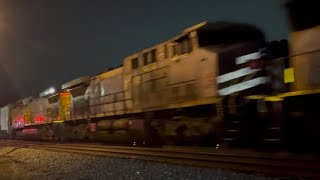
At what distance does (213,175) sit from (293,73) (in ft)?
10.3

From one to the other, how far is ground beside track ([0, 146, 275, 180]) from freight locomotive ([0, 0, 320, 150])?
2.37 m

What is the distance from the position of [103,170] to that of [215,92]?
438 cm

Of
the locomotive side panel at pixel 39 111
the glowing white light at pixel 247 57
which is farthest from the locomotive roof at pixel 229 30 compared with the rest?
the locomotive side panel at pixel 39 111

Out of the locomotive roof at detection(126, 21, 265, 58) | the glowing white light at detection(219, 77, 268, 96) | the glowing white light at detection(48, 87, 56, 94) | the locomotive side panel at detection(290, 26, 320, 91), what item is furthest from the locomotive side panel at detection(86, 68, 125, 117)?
the locomotive side panel at detection(290, 26, 320, 91)

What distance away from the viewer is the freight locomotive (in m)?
11.2

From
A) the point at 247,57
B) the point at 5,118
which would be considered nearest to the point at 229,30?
the point at 247,57

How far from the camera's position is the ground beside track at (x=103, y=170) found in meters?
10.6

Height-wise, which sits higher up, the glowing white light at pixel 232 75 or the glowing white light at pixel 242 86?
the glowing white light at pixel 232 75

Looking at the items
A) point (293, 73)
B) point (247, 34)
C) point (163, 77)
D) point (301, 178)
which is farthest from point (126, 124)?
point (301, 178)

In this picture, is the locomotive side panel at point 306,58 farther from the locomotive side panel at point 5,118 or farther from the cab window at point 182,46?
the locomotive side panel at point 5,118

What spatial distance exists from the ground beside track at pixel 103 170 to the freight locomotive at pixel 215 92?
2.37 m

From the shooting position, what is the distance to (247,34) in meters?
15.8

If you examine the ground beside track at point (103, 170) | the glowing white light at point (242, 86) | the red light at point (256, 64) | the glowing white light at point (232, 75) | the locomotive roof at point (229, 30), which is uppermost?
the locomotive roof at point (229, 30)

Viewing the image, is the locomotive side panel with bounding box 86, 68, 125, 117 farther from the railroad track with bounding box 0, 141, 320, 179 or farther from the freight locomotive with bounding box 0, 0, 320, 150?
the railroad track with bounding box 0, 141, 320, 179
